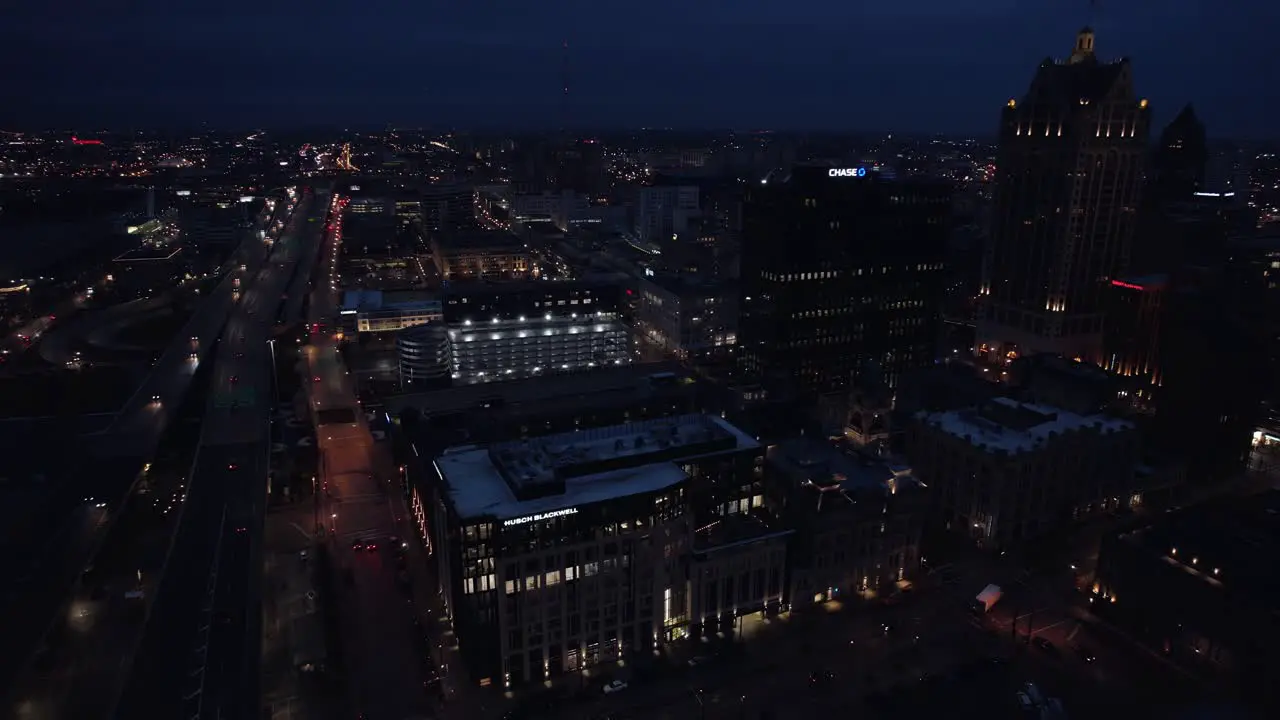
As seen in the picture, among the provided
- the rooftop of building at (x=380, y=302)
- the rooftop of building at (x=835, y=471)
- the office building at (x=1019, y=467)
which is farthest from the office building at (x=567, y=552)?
the rooftop of building at (x=380, y=302)

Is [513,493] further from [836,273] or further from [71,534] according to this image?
[836,273]

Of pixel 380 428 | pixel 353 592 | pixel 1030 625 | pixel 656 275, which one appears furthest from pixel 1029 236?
pixel 353 592

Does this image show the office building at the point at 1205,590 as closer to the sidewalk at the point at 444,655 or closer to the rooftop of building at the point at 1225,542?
the rooftop of building at the point at 1225,542

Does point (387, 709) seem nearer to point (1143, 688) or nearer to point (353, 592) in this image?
point (353, 592)

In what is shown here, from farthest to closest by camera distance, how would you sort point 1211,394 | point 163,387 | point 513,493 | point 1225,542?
point 163,387, point 1211,394, point 1225,542, point 513,493

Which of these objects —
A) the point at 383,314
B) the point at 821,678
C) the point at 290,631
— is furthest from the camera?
the point at 383,314

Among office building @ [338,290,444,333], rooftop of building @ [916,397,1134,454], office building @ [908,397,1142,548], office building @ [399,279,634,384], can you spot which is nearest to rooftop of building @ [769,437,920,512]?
office building @ [908,397,1142,548]

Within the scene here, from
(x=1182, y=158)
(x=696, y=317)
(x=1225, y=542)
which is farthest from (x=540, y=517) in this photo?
(x=1182, y=158)
